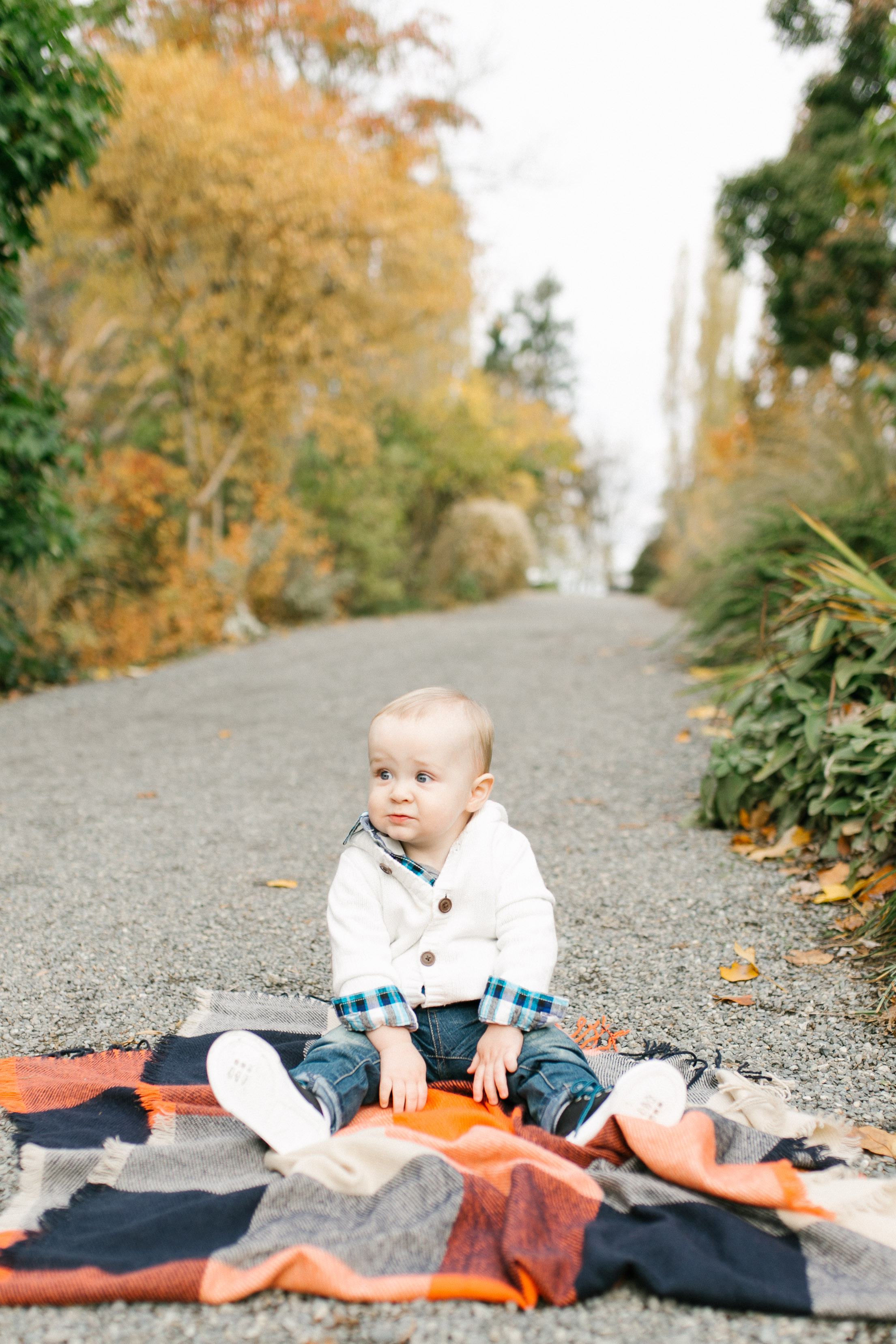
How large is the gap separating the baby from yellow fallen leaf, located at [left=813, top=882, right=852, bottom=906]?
1.22 m

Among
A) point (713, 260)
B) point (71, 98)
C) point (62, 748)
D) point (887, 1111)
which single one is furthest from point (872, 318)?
point (713, 260)

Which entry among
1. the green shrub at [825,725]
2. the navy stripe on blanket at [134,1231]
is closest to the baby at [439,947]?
the navy stripe on blanket at [134,1231]

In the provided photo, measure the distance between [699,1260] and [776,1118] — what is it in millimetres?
418

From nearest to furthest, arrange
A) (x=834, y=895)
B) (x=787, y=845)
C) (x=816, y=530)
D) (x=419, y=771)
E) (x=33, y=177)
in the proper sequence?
(x=419, y=771) < (x=834, y=895) < (x=787, y=845) < (x=816, y=530) < (x=33, y=177)

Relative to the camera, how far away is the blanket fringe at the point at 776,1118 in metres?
1.53

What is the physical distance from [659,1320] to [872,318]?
9.74 metres

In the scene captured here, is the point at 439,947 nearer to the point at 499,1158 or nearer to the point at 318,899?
the point at 499,1158

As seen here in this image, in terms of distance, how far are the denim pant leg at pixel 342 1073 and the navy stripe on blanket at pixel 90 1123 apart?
27cm

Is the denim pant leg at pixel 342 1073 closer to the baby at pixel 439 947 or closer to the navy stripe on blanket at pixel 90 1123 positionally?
the baby at pixel 439 947

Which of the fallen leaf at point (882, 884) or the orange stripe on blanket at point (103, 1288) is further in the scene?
the fallen leaf at point (882, 884)

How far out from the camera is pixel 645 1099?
1460 mm

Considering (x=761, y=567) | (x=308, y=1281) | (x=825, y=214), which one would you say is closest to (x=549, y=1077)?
(x=308, y=1281)

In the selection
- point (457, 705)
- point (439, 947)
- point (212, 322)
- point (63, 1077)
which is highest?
point (212, 322)

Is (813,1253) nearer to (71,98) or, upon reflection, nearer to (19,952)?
(19,952)
